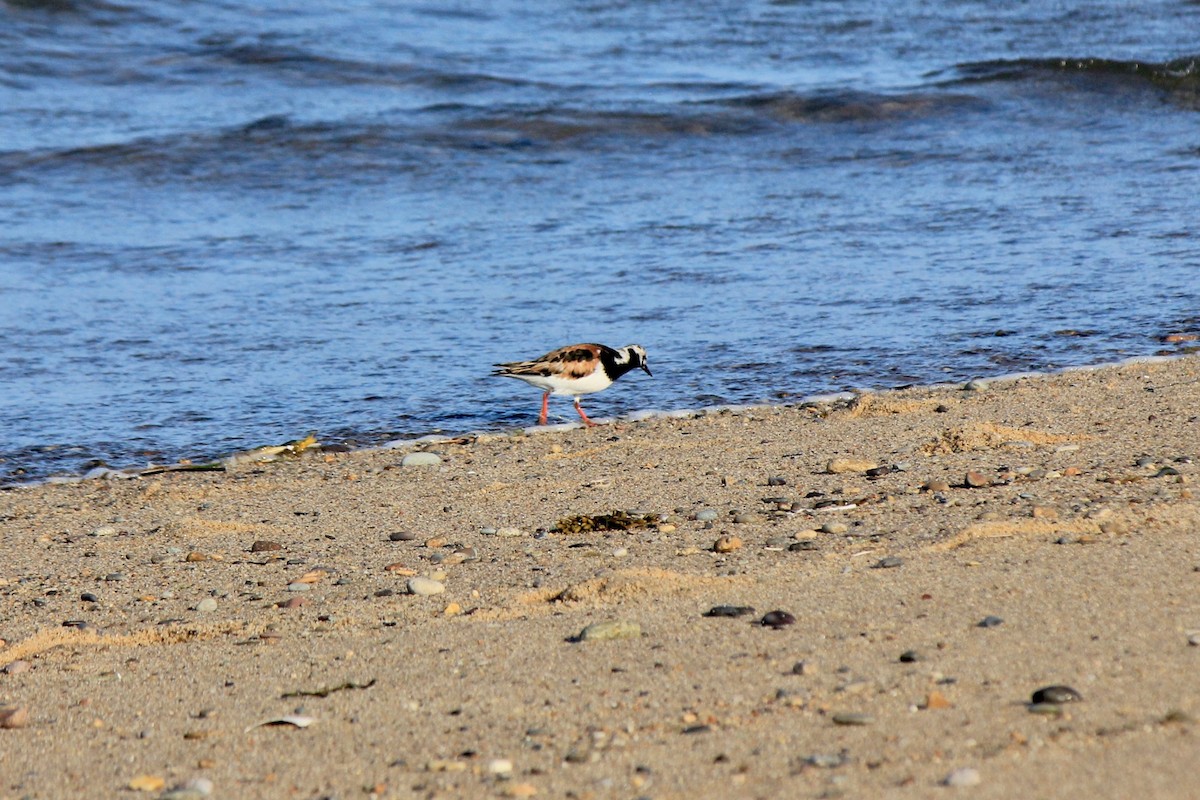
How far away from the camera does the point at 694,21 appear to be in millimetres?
23375

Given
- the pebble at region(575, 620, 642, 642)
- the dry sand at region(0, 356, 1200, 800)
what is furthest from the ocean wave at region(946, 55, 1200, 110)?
the pebble at region(575, 620, 642, 642)

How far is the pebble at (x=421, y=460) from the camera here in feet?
21.9

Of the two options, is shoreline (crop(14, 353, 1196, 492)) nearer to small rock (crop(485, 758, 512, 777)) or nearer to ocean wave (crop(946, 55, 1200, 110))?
small rock (crop(485, 758, 512, 777))

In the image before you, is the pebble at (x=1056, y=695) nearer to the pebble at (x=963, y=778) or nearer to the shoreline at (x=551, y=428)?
the pebble at (x=963, y=778)

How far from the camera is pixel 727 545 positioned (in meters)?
4.69

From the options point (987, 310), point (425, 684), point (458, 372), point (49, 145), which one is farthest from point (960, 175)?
point (425, 684)

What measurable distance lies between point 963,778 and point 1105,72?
16.7 m

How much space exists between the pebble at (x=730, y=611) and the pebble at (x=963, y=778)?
3.86 ft

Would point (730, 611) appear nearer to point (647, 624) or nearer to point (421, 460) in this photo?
point (647, 624)

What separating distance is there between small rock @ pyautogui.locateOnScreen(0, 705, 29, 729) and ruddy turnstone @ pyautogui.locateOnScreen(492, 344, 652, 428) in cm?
410

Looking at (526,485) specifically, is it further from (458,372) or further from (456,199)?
(456,199)

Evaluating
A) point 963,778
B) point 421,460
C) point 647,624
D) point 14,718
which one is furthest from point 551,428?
point 963,778

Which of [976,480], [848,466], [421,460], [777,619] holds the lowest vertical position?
[421,460]

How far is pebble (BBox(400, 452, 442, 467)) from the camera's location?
21.9 feet
